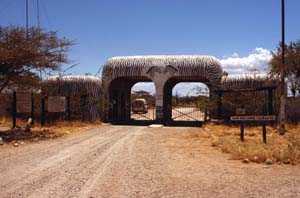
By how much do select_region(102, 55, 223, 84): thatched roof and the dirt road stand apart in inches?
646

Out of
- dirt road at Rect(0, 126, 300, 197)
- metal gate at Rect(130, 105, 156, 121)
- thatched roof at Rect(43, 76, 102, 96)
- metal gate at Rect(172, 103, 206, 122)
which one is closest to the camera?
dirt road at Rect(0, 126, 300, 197)

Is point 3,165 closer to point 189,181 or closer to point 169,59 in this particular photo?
point 189,181

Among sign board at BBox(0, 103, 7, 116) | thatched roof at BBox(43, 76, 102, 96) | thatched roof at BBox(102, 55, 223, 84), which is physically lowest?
sign board at BBox(0, 103, 7, 116)

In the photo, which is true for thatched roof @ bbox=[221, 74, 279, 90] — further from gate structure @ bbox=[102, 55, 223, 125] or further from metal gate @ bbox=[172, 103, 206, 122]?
metal gate @ bbox=[172, 103, 206, 122]

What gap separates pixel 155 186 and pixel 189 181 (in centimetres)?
99

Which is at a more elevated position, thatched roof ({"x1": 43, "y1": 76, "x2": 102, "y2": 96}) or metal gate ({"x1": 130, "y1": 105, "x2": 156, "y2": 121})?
thatched roof ({"x1": 43, "y1": 76, "x2": 102, "y2": 96})

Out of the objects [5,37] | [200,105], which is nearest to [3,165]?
[5,37]

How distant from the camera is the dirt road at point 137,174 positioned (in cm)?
873

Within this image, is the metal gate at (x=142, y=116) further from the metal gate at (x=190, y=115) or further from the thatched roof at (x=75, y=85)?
the thatched roof at (x=75, y=85)

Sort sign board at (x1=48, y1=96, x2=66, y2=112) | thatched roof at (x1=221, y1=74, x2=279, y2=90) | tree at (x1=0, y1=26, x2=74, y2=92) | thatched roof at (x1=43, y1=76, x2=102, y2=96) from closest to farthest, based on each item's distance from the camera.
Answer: tree at (x1=0, y1=26, x2=74, y2=92), sign board at (x1=48, y1=96, x2=66, y2=112), thatched roof at (x1=221, y1=74, x2=279, y2=90), thatched roof at (x1=43, y1=76, x2=102, y2=96)

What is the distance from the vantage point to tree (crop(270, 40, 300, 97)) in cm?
3266

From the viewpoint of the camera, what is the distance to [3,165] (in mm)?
12031

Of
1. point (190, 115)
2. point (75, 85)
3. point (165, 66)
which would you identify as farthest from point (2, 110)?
point (190, 115)

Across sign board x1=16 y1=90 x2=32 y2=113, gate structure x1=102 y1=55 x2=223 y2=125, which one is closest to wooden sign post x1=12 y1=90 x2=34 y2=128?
sign board x1=16 y1=90 x2=32 y2=113
